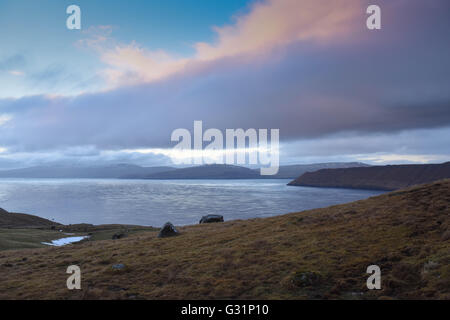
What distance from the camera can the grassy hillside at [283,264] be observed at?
36.1ft

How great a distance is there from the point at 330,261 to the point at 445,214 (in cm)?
1040

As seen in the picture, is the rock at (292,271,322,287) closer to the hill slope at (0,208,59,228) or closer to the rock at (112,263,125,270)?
the rock at (112,263,125,270)

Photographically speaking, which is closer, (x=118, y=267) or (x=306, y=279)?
(x=306, y=279)

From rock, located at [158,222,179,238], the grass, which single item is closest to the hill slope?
the grass

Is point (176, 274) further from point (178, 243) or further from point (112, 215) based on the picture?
point (112, 215)

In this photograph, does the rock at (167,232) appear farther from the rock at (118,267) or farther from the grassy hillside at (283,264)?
the rock at (118,267)

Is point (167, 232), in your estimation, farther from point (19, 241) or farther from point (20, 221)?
point (20, 221)

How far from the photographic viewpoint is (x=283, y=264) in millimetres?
13891

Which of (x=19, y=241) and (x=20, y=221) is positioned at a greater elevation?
(x=19, y=241)

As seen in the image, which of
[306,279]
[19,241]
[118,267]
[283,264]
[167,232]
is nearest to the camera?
[306,279]

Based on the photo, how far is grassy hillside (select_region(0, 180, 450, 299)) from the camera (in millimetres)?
11000

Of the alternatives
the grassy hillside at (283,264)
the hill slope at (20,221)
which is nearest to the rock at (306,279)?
the grassy hillside at (283,264)

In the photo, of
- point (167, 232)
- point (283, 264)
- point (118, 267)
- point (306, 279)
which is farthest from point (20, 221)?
point (306, 279)
